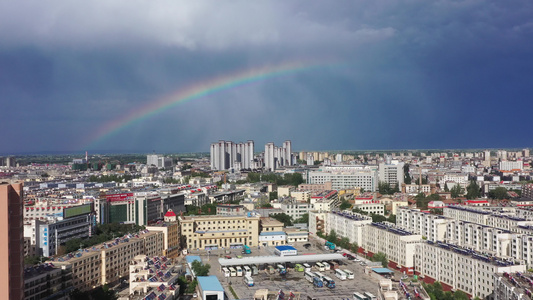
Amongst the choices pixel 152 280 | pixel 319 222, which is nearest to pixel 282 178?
pixel 319 222

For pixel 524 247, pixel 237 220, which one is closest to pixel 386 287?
pixel 524 247

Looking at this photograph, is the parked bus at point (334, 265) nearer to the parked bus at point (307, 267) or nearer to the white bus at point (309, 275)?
the parked bus at point (307, 267)

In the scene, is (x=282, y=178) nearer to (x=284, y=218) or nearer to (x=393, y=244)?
(x=284, y=218)

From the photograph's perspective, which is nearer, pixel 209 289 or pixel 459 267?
pixel 209 289

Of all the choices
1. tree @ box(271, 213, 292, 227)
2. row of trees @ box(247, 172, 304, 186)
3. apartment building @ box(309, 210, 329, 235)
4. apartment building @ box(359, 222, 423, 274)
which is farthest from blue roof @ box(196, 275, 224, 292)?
row of trees @ box(247, 172, 304, 186)

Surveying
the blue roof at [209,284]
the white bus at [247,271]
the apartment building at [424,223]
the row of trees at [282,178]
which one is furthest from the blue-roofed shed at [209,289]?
the row of trees at [282,178]

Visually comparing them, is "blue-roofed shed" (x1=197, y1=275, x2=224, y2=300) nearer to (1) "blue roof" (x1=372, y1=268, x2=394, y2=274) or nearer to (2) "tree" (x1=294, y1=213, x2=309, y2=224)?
(1) "blue roof" (x1=372, y1=268, x2=394, y2=274)
